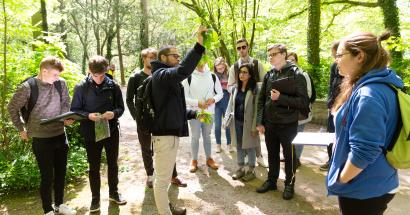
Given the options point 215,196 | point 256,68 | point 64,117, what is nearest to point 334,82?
point 256,68

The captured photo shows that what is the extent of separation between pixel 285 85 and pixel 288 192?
60.5 inches

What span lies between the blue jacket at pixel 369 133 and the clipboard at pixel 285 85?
7.57 ft

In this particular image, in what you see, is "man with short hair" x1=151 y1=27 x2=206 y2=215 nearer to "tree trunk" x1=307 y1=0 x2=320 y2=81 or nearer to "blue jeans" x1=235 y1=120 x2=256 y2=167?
"blue jeans" x1=235 y1=120 x2=256 y2=167

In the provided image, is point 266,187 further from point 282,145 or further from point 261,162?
point 261,162

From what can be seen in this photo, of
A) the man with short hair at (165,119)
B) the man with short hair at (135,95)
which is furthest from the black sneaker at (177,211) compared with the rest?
the man with short hair at (135,95)

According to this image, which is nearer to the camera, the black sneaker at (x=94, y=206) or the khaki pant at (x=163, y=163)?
the khaki pant at (x=163, y=163)

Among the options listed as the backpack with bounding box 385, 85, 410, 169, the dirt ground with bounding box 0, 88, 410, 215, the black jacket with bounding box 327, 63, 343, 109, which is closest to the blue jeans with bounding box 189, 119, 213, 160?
the dirt ground with bounding box 0, 88, 410, 215

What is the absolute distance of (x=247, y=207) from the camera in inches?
176

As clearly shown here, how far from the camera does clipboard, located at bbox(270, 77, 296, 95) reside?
4414 millimetres

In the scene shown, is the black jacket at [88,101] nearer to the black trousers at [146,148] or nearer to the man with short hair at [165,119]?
the black trousers at [146,148]

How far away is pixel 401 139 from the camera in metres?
1.95

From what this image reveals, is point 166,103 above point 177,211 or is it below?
above

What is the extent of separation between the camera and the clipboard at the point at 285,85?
4.41 m

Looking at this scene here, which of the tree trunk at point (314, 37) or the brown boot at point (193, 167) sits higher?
the tree trunk at point (314, 37)
